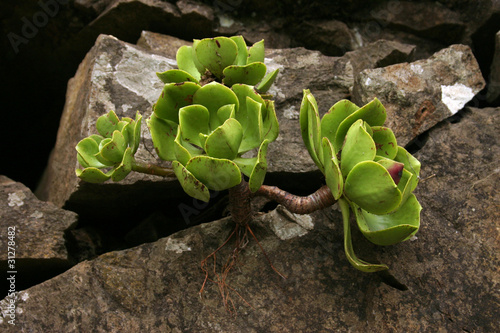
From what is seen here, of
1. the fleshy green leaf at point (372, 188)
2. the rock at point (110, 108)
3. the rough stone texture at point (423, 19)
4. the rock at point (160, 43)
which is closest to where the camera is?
the fleshy green leaf at point (372, 188)

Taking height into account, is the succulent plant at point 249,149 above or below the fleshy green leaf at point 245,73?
below

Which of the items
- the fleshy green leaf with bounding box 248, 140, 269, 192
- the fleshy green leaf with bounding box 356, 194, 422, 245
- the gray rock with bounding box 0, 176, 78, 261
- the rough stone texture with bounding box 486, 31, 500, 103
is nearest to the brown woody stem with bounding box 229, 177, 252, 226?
the fleshy green leaf with bounding box 248, 140, 269, 192

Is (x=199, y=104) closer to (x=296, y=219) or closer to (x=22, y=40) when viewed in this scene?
(x=296, y=219)

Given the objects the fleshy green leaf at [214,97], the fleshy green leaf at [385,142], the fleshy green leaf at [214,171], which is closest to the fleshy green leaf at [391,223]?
the fleshy green leaf at [385,142]

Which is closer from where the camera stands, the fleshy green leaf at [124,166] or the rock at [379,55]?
the fleshy green leaf at [124,166]

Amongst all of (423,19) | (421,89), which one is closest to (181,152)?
(421,89)

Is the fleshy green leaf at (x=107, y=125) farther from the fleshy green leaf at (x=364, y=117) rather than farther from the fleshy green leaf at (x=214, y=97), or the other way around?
the fleshy green leaf at (x=364, y=117)
